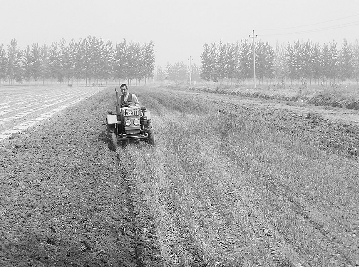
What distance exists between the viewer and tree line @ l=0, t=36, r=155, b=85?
322 feet

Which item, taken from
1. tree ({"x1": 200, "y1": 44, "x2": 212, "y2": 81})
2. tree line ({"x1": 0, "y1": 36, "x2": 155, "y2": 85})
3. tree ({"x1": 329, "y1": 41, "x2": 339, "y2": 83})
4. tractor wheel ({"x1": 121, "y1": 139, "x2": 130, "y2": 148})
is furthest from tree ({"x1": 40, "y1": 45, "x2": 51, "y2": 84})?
tractor wheel ({"x1": 121, "y1": 139, "x2": 130, "y2": 148})

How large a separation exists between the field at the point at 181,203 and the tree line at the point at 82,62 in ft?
313

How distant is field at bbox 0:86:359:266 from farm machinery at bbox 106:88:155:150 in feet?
1.10

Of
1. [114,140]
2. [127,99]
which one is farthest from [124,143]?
[127,99]

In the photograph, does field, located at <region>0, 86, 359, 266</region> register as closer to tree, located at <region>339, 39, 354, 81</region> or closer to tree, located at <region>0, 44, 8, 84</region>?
tree, located at <region>339, 39, 354, 81</region>

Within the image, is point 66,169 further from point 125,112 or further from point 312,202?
point 312,202

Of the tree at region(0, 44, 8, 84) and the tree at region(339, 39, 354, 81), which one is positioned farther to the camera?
the tree at region(0, 44, 8, 84)

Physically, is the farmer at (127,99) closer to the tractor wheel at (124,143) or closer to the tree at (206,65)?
the tractor wheel at (124,143)

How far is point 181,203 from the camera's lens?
5645mm

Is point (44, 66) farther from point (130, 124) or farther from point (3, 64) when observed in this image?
point (130, 124)

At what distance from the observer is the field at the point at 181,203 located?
4230 mm

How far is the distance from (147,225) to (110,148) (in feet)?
18.1

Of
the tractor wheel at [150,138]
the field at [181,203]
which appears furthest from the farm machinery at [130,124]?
the field at [181,203]

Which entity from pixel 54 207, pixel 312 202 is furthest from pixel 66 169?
pixel 312 202
